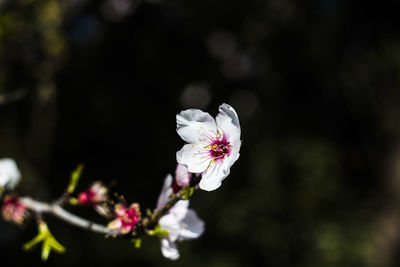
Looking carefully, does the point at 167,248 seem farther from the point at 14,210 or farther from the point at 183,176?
the point at 14,210

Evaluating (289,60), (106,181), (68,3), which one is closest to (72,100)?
(106,181)

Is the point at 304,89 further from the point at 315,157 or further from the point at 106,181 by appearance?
the point at 106,181

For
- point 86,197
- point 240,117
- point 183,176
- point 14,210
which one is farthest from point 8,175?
point 240,117

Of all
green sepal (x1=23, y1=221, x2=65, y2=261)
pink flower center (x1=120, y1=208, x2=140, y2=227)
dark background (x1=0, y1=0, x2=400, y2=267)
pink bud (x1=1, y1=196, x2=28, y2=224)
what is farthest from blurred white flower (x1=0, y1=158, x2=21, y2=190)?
dark background (x1=0, y1=0, x2=400, y2=267)

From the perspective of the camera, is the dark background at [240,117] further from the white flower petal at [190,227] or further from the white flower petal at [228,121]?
the white flower petal at [228,121]

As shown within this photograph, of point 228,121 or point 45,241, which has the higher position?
point 228,121

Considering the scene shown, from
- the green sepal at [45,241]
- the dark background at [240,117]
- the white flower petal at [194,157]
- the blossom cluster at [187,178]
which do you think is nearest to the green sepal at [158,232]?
the blossom cluster at [187,178]

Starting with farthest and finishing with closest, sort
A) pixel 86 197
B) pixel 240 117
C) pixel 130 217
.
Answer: pixel 240 117
pixel 86 197
pixel 130 217
